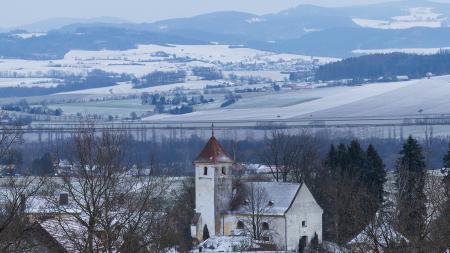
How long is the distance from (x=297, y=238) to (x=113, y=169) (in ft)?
84.3

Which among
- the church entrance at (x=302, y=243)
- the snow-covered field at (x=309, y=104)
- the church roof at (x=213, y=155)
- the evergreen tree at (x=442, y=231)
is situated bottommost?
the snow-covered field at (x=309, y=104)

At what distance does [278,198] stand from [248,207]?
3.14 feet

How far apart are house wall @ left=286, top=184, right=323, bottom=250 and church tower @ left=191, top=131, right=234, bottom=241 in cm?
214

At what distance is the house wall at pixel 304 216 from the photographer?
153 feet

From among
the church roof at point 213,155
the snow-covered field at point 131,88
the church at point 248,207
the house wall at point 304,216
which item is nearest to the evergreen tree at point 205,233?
the church at point 248,207

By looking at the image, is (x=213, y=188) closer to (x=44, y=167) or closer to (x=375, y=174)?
(x=375, y=174)

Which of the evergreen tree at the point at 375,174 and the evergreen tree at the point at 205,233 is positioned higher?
the evergreen tree at the point at 375,174

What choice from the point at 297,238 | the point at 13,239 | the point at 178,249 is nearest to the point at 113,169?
the point at 13,239

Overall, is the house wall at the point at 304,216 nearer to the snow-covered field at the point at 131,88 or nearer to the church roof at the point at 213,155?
the church roof at the point at 213,155

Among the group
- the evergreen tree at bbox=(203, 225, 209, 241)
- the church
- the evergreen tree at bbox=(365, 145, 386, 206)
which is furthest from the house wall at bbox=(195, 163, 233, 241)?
the evergreen tree at bbox=(365, 145, 386, 206)

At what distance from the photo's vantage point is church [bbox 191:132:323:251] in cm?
4650

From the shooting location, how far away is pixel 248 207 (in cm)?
4716

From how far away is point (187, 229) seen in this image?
47.6 metres

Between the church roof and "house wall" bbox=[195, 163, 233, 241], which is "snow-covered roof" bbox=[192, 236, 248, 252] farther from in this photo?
the church roof
